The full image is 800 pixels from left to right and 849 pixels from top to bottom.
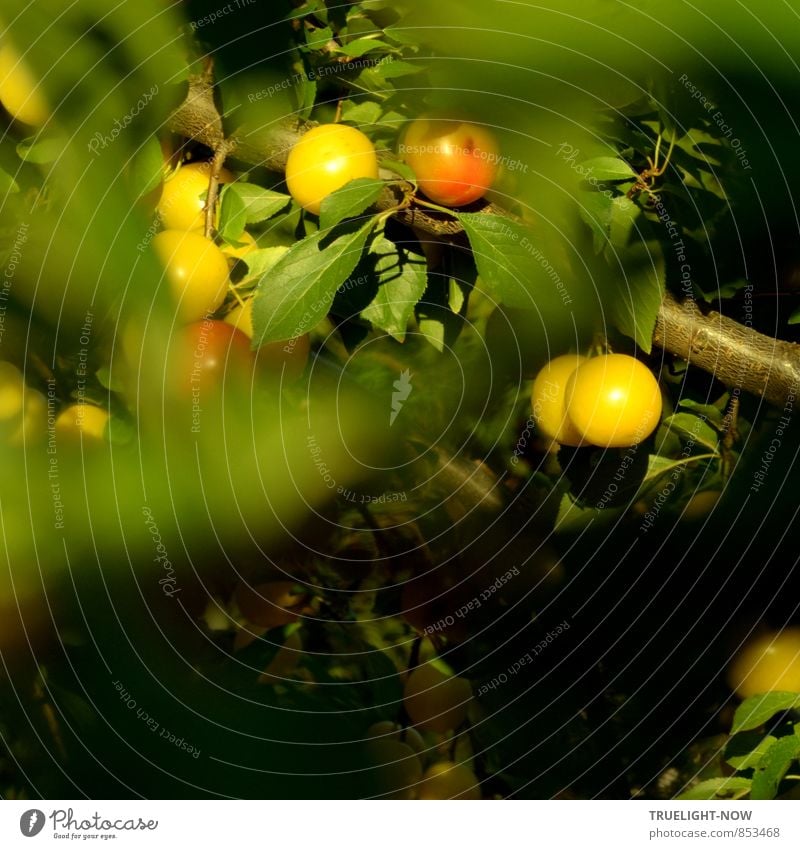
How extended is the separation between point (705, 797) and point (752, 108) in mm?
513

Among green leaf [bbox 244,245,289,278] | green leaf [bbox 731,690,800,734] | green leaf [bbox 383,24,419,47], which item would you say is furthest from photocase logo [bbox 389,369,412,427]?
green leaf [bbox 731,690,800,734]

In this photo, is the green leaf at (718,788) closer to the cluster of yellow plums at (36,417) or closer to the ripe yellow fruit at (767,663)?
the ripe yellow fruit at (767,663)

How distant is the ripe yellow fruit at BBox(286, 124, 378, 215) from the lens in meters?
0.55

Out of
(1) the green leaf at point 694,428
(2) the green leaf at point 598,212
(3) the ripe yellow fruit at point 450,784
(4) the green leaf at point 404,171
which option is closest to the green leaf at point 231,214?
(4) the green leaf at point 404,171

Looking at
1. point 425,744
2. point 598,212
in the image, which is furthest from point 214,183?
point 425,744

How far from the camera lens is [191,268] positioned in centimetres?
58

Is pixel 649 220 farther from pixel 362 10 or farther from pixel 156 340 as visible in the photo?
pixel 156 340

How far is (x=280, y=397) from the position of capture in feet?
2.11

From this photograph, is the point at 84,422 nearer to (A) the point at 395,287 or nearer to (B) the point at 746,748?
(A) the point at 395,287

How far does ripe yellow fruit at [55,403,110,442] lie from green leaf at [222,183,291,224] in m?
0.18

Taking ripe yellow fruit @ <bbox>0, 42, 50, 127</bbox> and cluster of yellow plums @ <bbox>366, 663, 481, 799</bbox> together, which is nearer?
ripe yellow fruit @ <bbox>0, 42, 50, 127</bbox>

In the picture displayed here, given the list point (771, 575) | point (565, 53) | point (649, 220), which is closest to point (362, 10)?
point (565, 53)

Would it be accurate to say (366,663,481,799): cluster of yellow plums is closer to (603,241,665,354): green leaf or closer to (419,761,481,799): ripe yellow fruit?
(419,761,481,799): ripe yellow fruit

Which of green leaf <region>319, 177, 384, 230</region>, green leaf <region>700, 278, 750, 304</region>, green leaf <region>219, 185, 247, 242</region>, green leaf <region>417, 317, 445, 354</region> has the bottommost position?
green leaf <region>700, 278, 750, 304</region>
